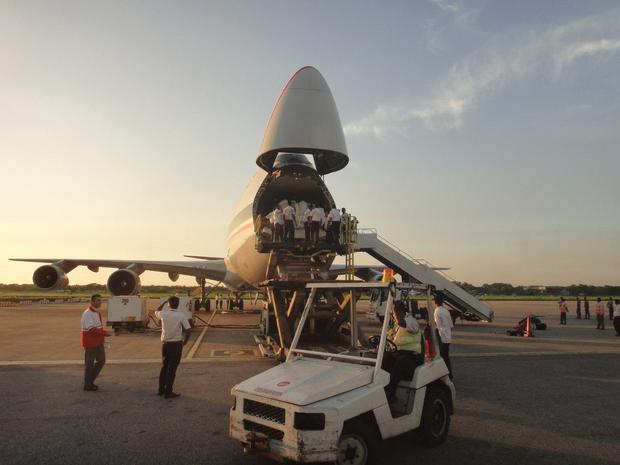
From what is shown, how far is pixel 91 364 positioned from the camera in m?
8.79

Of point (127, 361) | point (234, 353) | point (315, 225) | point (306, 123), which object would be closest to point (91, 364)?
point (127, 361)

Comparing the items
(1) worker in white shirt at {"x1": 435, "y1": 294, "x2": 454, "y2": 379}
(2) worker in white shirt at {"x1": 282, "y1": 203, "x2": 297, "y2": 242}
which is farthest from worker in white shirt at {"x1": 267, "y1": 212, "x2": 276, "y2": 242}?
(1) worker in white shirt at {"x1": 435, "y1": 294, "x2": 454, "y2": 379}

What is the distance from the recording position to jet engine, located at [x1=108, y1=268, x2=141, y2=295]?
880 inches

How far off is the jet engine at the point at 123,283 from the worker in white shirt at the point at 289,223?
13344 mm

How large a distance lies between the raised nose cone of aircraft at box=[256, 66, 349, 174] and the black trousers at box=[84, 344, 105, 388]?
609cm

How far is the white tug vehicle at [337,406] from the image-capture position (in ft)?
14.2

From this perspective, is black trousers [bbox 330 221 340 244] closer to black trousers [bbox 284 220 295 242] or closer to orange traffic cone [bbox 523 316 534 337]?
black trousers [bbox 284 220 295 242]

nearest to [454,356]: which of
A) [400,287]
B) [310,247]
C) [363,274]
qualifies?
[310,247]

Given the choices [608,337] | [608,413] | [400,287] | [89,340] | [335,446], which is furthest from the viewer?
[608,337]

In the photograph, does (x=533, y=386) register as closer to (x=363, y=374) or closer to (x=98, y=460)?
(x=363, y=374)

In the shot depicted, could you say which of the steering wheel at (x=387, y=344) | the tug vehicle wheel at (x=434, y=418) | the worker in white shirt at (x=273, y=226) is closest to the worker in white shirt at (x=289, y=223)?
the worker in white shirt at (x=273, y=226)

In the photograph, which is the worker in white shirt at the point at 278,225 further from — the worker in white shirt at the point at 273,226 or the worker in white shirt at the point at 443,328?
the worker in white shirt at the point at 443,328

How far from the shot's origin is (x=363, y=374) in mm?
4922

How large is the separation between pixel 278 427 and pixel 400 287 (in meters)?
2.11
